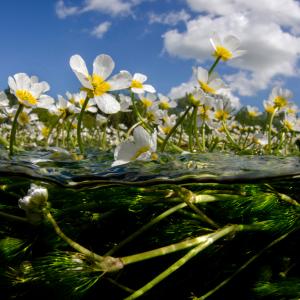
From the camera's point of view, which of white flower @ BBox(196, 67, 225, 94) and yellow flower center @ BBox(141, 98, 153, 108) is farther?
yellow flower center @ BBox(141, 98, 153, 108)

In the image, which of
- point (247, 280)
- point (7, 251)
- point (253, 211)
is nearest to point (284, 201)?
point (253, 211)

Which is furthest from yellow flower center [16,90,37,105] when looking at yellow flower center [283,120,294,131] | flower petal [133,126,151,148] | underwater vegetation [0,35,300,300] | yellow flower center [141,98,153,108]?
yellow flower center [283,120,294,131]

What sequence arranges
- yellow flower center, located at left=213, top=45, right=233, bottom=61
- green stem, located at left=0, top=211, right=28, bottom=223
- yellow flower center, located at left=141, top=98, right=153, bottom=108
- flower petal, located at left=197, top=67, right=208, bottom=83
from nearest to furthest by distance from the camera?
green stem, located at left=0, top=211, right=28, bottom=223
flower petal, located at left=197, top=67, right=208, bottom=83
yellow flower center, located at left=213, top=45, right=233, bottom=61
yellow flower center, located at left=141, top=98, right=153, bottom=108

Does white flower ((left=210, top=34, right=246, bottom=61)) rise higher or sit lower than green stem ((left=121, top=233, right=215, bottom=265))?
higher

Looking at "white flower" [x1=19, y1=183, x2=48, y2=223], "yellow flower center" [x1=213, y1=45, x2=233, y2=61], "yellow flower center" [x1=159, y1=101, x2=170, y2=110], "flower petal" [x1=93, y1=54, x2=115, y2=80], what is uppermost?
"yellow flower center" [x1=213, y1=45, x2=233, y2=61]

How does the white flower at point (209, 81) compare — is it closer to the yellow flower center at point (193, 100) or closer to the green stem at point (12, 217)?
the yellow flower center at point (193, 100)

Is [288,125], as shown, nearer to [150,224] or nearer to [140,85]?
[140,85]

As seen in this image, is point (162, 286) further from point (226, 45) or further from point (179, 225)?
point (226, 45)

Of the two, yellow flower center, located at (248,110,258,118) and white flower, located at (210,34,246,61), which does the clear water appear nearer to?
white flower, located at (210,34,246,61)

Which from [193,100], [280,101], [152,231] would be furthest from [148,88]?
[152,231]
